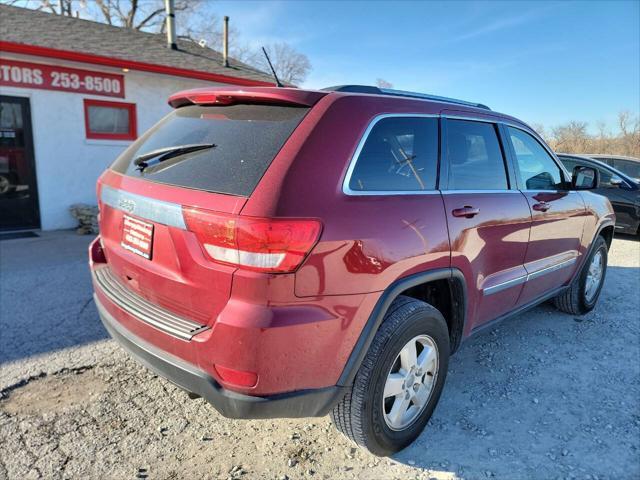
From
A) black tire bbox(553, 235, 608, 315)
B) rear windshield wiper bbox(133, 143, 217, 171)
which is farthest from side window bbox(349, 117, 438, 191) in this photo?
black tire bbox(553, 235, 608, 315)

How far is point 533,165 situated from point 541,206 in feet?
1.26

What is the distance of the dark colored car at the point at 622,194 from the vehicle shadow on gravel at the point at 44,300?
8.71m

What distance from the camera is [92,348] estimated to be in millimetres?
3512

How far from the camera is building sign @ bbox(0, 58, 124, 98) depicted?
727cm

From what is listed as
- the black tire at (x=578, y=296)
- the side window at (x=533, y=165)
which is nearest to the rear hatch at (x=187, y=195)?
the side window at (x=533, y=165)

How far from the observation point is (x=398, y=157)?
7.97ft

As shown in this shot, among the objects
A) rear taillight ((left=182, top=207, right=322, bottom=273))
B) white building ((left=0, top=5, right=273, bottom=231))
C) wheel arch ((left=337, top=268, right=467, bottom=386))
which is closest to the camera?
rear taillight ((left=182, top=207, right=322, bottom=273))

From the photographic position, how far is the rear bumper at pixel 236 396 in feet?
6.29

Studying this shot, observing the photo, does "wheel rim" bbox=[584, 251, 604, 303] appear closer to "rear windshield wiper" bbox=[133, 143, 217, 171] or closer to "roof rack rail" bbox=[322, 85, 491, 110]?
"roof rack rail" bbox=[322, 85, 491, 110]

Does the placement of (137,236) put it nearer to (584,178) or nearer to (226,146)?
(226,146)

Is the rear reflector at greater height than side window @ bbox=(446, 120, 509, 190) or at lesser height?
lesser

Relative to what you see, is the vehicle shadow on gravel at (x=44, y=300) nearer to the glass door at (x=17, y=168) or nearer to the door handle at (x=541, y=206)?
the glass door at (x=17, y=168)

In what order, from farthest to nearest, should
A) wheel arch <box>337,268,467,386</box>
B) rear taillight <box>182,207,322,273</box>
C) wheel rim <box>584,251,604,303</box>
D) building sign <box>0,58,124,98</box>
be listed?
building sign <box>0,58,124,98</box>
wheel rim <box>584,251,604,303</box>
wheel arch <box>337,268,467,386</box>
rear taillight <box>182,207,322,273</box>

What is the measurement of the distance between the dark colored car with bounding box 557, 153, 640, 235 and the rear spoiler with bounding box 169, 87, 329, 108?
328 inches
